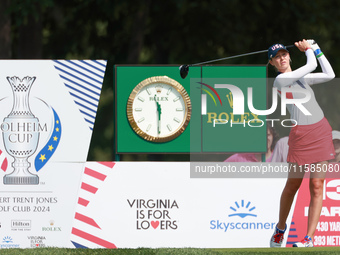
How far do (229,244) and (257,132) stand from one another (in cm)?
139

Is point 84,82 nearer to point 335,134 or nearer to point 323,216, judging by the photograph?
point 335,134

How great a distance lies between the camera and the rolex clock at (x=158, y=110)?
31.2ft

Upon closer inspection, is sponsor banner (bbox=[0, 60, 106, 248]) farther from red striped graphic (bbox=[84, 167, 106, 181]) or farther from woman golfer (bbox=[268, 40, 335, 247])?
woman golfer (bbox=[268, 40, 335, 247])

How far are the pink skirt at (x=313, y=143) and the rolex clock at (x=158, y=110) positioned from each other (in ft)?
4.48

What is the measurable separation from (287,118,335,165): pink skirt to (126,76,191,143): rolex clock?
1366 millimetres

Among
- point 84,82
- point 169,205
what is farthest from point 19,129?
point 169,205

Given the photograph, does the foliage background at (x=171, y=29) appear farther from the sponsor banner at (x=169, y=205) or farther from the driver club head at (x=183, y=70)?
the sponsor banner at (x=169, y=205)

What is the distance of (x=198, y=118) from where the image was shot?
959 cm

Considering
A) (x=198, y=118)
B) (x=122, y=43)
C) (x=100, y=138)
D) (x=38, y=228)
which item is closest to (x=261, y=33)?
(x=122, y=43)

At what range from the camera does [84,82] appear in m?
9.39

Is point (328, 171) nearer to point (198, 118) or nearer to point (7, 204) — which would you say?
point (198, 118)

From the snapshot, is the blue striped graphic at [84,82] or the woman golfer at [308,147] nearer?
the woman golfer at [308,147]

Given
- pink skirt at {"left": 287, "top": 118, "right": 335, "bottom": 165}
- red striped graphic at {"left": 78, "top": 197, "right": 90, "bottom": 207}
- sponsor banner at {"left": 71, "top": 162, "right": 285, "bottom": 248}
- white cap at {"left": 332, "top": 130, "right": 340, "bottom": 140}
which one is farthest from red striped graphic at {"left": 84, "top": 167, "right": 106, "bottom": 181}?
white cap at {"left": 332, "top": 130, "right": 340, "bottom": 140}

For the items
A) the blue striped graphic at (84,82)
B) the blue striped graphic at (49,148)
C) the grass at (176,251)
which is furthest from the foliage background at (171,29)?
the grass at (176,251)
